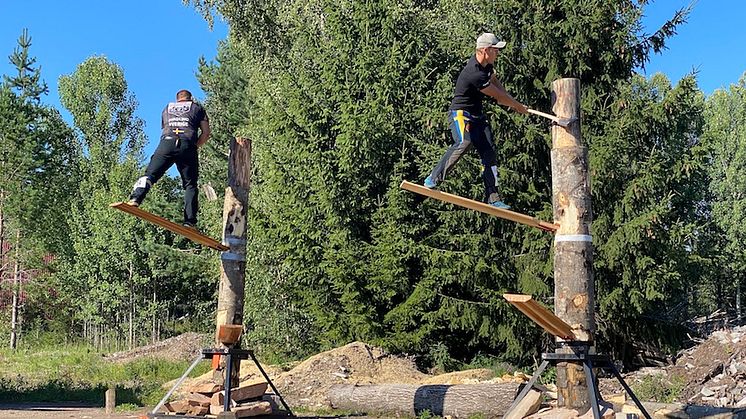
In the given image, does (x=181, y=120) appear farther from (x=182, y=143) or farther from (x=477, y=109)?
(x=477, y=109)

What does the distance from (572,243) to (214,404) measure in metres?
4.90

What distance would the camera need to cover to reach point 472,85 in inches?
272

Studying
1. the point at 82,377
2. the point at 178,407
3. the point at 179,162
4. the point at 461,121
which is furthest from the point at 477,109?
the point at 82,377

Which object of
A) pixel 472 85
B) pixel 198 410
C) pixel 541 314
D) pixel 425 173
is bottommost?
pixel 198 410

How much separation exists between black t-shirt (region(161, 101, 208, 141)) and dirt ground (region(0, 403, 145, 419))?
4.94m

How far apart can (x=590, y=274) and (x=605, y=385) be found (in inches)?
322

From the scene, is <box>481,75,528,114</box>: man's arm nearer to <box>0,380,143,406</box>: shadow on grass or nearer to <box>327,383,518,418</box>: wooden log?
<box>327,383,518,418</box>: wooden log

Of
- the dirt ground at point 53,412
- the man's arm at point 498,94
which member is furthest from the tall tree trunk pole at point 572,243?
the dirt ground at point 53,412

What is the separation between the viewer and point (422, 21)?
18.2m

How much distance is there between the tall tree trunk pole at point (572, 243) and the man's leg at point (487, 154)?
72cm

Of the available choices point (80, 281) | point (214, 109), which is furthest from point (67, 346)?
point (214, 109)

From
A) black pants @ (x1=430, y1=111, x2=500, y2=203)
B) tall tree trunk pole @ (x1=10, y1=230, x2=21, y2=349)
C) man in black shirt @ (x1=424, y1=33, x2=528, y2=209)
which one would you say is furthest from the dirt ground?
tall tree trunk pole @ (x1=10, y1=230, x2=21, y2=349)

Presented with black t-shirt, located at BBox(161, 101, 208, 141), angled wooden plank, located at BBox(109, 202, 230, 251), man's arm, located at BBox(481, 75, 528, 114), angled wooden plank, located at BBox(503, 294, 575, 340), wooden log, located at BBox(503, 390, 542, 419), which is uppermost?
black t-shirt, located at BBox(161, 101, 208, 141)

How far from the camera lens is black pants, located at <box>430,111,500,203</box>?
7027 mm
